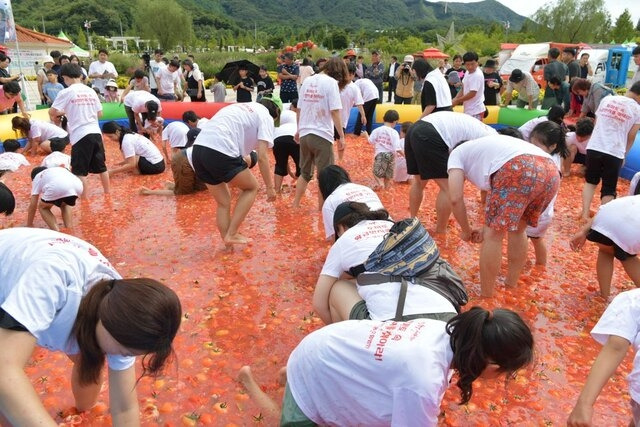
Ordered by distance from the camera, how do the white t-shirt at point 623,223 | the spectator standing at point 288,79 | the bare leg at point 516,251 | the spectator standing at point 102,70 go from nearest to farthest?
the white t-shirt at point 623,223
the bare leg at point 516,251
the spectator standing at point 288,79
the spectator standing at point 102,70

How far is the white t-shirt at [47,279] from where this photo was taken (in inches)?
68.9

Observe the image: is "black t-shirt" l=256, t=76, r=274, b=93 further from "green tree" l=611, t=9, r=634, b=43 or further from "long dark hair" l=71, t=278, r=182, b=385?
"green tree" l=611, t=9, r=634, b=43

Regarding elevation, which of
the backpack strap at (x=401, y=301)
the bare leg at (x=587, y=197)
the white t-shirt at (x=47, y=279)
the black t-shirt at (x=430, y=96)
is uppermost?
the black t-shirt at (x=430, y=96)

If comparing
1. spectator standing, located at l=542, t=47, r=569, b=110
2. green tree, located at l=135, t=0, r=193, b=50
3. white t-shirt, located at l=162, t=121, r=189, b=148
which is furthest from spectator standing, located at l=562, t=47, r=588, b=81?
green tree, located at l=135, t=0, r=193, b=50

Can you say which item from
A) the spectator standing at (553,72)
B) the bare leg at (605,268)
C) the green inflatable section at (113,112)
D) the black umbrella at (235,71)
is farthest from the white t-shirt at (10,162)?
the spectator standing at (553,72)

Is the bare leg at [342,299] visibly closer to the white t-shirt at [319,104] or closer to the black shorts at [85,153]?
the white t-shirt at [319,104]

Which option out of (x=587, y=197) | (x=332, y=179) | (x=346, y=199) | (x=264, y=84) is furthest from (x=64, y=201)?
(x=264, y=84)

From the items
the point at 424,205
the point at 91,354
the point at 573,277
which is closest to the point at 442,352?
the point at 91,354

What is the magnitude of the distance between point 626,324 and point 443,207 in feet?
11.4

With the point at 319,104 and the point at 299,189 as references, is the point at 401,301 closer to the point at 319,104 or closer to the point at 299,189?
the point at 319,104

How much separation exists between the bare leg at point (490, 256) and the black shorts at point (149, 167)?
6.13m

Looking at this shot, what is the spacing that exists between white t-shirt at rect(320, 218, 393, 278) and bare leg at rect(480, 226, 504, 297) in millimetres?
1322

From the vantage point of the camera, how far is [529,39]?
62.1 meters

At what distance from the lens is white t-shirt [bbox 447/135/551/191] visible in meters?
3.73
